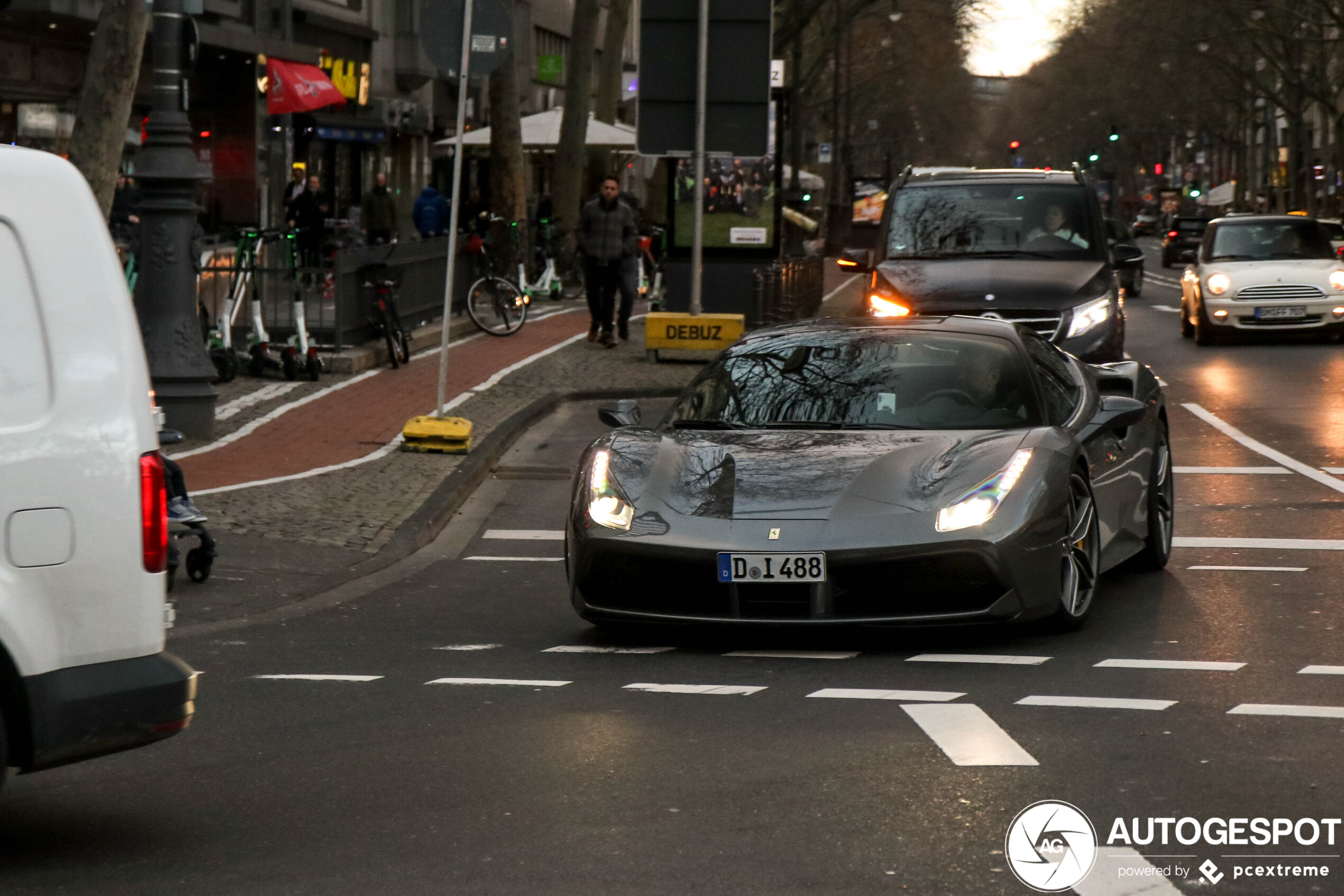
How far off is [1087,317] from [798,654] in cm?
921

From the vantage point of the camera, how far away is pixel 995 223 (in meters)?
17.7

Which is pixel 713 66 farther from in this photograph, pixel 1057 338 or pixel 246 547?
pixel 246 547

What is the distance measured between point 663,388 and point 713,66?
308 cm

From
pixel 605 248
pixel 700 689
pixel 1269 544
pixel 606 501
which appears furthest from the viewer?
pixel 605 248

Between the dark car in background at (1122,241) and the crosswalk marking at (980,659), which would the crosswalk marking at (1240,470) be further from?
the crosswalk marking at (980,659)

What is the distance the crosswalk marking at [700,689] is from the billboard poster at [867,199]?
54520 millimetres

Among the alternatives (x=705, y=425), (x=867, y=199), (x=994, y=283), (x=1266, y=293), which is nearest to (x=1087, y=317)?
(x=994, y=283)

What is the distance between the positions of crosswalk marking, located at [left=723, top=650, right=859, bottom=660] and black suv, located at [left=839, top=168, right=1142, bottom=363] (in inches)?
325

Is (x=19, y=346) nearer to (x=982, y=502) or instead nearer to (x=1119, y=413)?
(x=982, y=502)

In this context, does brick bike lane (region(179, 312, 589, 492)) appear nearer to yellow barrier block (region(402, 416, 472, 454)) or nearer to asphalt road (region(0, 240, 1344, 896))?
yellow barrier block (region(402, 416, 472, 454))

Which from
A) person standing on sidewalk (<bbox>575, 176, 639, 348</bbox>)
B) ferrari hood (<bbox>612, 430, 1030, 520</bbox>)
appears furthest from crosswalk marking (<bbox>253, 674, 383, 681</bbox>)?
person standing on sidewalk (<bbox>575, 176, 639, 348</bbox>)

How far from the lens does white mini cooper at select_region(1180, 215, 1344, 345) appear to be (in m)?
25.9

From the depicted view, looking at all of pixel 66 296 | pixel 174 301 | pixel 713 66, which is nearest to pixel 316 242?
pixel 713 66

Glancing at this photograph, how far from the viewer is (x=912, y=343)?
29.9 feet
